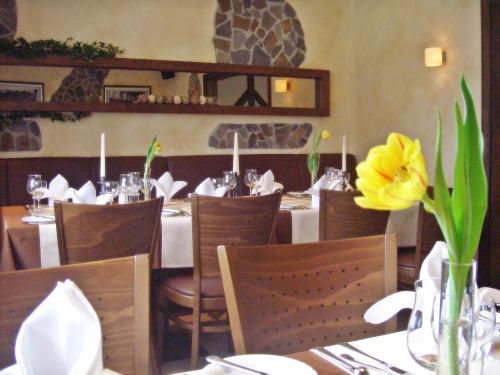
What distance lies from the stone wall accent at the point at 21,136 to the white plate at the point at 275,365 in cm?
414

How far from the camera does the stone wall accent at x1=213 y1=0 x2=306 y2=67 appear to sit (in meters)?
5.47

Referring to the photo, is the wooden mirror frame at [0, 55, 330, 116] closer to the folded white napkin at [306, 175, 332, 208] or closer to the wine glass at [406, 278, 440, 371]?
the folded white napkin at [306, 175, 332, 208]

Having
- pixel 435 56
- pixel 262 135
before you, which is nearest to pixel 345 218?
pixel 435 56

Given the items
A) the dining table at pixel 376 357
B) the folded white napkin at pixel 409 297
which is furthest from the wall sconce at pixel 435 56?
the dining table at pixel 376 357

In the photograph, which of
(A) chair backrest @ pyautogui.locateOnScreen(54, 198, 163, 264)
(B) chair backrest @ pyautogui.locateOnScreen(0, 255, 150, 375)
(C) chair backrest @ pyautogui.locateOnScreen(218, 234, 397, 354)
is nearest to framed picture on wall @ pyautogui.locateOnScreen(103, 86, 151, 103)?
(A) chair backrest @ pyautogui.locateOnScreen(54, 198, 163, 264)

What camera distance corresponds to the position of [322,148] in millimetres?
5984

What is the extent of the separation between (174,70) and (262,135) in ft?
3.42

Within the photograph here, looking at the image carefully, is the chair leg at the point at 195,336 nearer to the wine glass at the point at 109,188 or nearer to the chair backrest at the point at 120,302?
the wine glass at the point at 109,188

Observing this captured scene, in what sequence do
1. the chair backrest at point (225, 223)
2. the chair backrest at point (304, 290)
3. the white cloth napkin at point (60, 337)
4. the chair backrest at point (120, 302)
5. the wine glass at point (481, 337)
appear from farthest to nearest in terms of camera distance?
the chair backrest at point (225, 223), the chair backrest at point (304, 290), the chair backrest at point (120, 302), the white cloth napkin at point (60, 337), the wine glass at point (481, 337)

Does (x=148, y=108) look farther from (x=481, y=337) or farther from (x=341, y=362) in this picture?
(x=481, y=337)

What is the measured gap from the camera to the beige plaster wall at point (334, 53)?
483cm

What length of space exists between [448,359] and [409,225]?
2.63m

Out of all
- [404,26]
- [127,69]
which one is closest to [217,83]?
[127,69]

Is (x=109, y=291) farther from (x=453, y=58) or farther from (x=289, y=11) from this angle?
(x=289, y=11)
